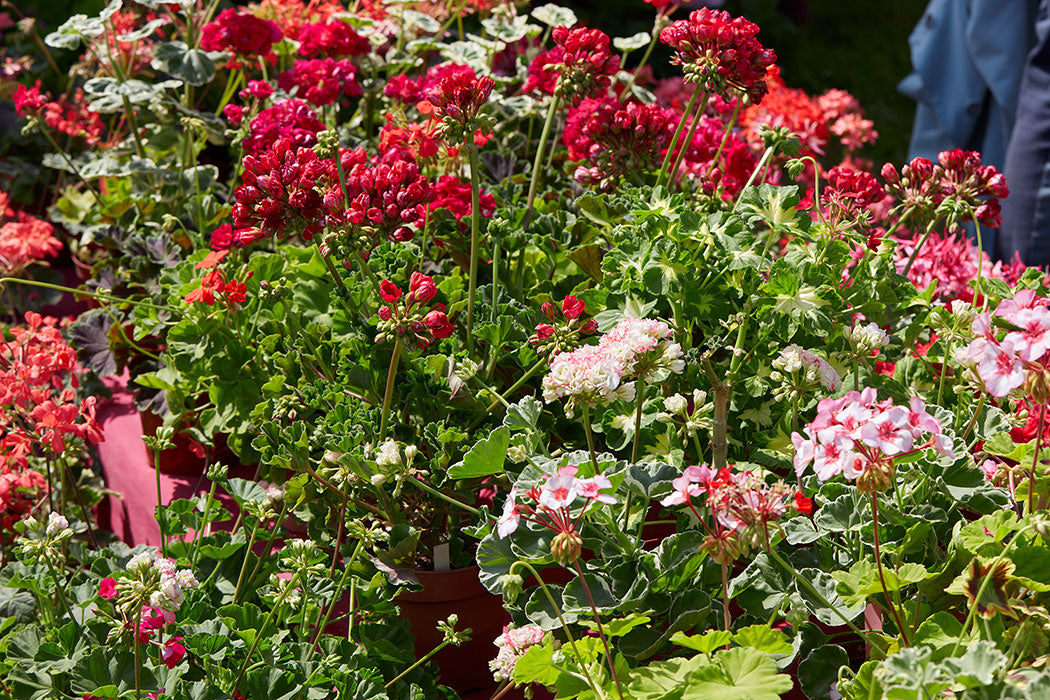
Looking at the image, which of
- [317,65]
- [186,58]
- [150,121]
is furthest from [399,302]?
[150,121]

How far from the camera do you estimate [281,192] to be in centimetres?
122

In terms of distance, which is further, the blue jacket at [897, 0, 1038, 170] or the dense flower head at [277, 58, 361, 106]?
the blue jacket at [897, 0, 1038, 170]

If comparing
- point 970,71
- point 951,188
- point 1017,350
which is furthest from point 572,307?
point 970,71

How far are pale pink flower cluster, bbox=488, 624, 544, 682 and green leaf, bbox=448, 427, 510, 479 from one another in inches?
8.0

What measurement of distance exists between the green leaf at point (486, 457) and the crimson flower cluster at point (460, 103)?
1.37 ft

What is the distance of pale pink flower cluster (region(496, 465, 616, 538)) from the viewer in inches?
34.9

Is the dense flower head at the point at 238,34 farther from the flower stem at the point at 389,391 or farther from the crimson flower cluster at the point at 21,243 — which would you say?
the flower stem at the point at 389,391

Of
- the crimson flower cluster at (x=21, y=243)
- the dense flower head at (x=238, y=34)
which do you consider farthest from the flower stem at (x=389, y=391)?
the crimson flower cluster at (x=21, y=243)

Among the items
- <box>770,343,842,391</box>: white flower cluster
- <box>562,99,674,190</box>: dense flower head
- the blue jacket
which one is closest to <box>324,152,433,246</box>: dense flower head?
<box>562,99,674,190</box>: dense flower head

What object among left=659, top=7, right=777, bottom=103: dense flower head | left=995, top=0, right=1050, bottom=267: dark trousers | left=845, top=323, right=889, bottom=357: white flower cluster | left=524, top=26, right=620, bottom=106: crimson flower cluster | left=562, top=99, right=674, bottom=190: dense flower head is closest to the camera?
left=845, top=323, right=889, bottom=357: white flower cluster

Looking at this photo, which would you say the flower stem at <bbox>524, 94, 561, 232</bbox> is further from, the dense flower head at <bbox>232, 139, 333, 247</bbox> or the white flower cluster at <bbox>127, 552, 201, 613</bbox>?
the white flower cluster at <bbox>127, 552, 201, 613</bbox>

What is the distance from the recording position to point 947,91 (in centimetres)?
306

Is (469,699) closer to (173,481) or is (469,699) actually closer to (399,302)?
(399,302)

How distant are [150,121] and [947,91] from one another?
2360 mm
